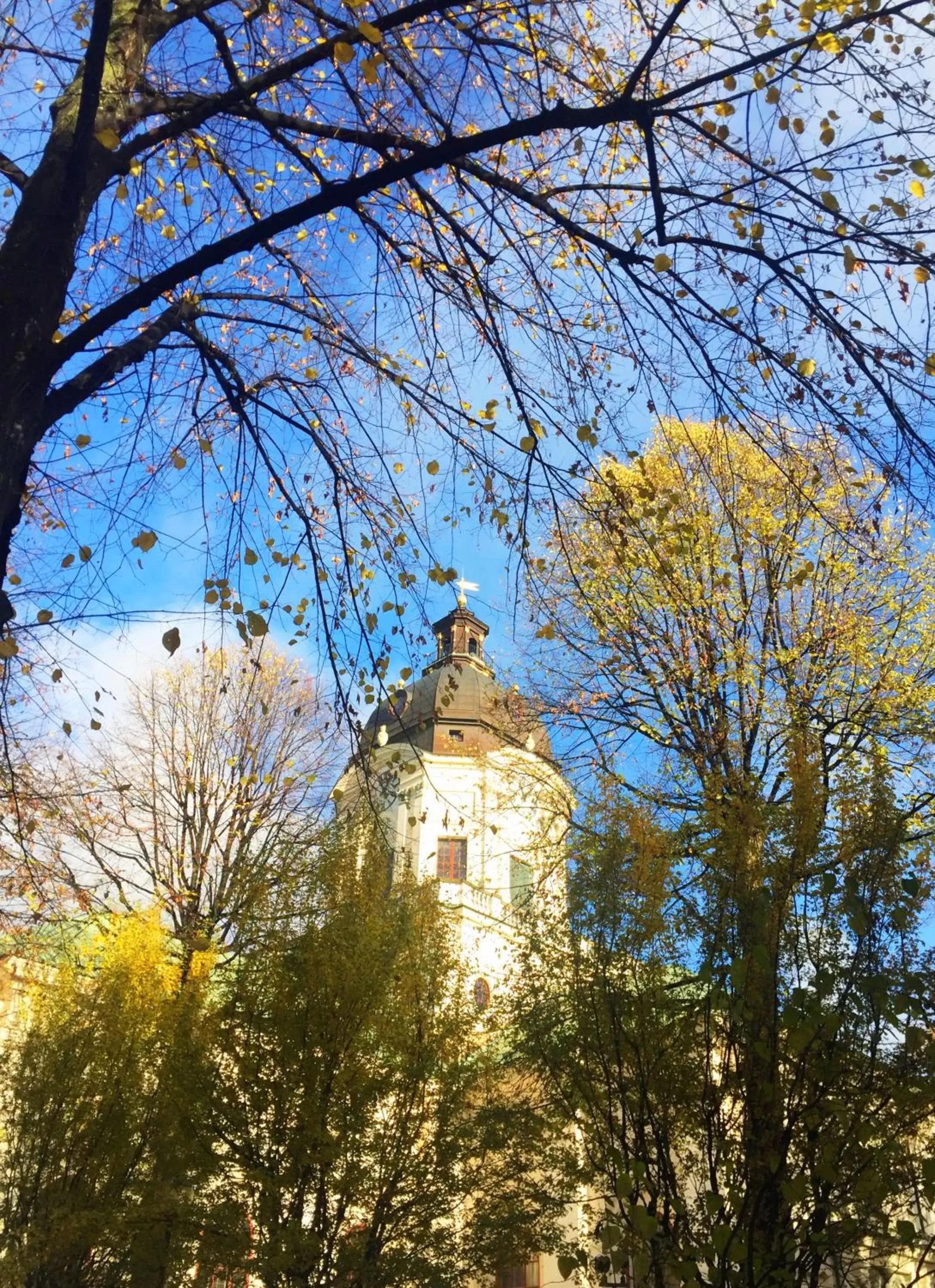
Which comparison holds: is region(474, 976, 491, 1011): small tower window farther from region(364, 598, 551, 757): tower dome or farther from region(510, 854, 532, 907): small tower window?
region(364, 598, 551, 757): tower dome

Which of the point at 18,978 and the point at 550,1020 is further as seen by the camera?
the point at 18,978

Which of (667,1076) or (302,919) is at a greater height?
(302,919)

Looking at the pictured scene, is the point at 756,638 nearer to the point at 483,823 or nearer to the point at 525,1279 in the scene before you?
the point at 483,823

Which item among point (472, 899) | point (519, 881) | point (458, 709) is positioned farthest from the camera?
point (458, 709)

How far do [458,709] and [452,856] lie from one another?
4.85 meters

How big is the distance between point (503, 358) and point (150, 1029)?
11.2 m

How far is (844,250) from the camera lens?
4.59m

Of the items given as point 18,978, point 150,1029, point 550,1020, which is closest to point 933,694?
point 550,1020

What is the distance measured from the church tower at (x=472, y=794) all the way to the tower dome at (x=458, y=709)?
41mm

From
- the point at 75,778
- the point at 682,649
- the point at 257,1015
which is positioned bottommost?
the point at 257,1015

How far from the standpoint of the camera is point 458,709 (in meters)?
32.1

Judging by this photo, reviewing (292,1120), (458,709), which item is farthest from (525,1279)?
(458,709)

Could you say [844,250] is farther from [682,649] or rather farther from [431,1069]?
[431,1069]

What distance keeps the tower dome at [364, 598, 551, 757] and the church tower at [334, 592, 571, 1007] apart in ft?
0.13
